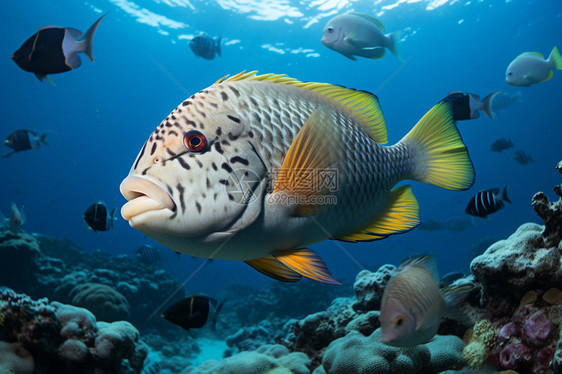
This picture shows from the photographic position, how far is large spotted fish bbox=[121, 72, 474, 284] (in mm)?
1054

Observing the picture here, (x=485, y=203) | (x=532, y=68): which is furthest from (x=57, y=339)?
(x=532, y=68)

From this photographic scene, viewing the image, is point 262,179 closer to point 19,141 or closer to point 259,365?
point 259,365

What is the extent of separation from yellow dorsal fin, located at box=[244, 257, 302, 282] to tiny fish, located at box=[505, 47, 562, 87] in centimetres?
811

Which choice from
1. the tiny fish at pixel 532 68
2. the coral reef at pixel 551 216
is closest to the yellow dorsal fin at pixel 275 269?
the coral reef at pixel 551 216

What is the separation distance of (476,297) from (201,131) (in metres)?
3.72

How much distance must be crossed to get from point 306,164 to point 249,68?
38.9 m

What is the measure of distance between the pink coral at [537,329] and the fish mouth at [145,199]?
10.1ft

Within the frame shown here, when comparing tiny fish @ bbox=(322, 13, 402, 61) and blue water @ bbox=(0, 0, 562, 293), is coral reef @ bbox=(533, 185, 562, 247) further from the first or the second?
blue water @ bbox=(0, 0, 562, 293)

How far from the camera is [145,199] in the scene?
104 cm

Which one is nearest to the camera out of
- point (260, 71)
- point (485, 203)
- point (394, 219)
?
point (394, 219)

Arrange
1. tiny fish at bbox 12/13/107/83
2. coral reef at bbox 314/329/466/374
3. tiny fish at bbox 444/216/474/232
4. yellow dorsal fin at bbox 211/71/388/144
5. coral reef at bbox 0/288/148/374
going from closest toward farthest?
yellow dorsal fin at bbox 211/71/388/144, coral reef at bbox 314/329/466/374, tiny fish at bbox 12/13/107/83, coral reef at bbox 0/288/148/374, tiny fish at bbox 444/216/474/232

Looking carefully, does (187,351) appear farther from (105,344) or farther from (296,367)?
(296,367)

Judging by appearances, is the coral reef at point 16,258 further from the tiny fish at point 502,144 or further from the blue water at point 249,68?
the blue water at point 249,68

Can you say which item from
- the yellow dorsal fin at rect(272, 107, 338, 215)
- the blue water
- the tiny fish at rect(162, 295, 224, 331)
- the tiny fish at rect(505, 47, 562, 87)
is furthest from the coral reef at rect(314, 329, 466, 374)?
the blue water
